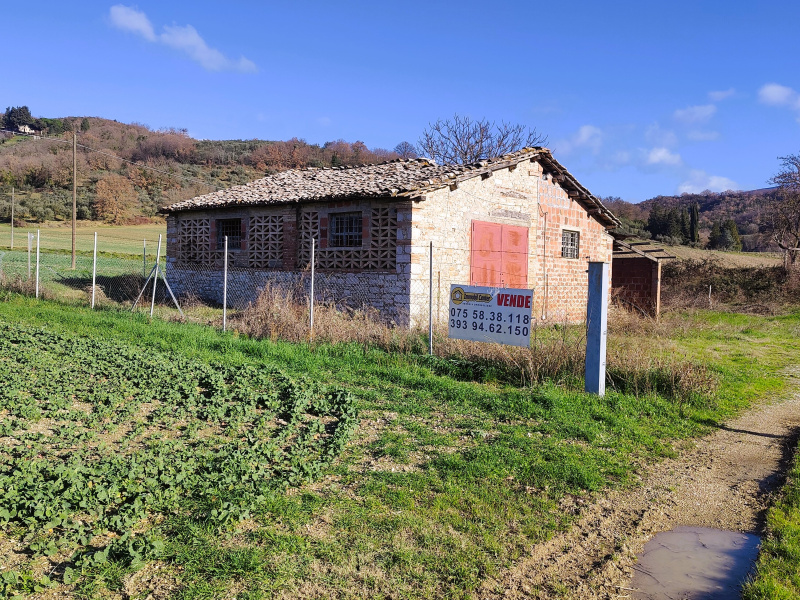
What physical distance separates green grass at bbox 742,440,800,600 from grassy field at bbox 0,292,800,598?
4.21 feet

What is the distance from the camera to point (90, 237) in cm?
4850

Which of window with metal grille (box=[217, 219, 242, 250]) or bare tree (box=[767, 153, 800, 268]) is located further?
bare tree (box=[767, 153, 800, 268])

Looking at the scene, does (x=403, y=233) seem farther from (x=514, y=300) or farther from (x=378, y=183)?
(x=514, y=300)

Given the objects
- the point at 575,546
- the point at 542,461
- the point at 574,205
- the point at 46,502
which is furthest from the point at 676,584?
the point at 574,205

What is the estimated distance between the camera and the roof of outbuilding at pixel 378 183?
16.4m

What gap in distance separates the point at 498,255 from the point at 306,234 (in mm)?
5664

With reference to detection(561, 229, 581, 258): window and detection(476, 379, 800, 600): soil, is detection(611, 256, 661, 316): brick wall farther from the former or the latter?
detection(476, 379, 800, 600): soil

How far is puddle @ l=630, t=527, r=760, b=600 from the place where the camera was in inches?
156

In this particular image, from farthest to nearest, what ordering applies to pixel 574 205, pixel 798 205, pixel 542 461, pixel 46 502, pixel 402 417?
pixel 798 205
pixel 574 205
pixel 402 417
pixel 542 461
pixel 46 502

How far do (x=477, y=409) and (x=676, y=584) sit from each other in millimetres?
3868

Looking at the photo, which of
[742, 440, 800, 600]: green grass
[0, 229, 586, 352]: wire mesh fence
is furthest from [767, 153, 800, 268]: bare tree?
[742, 440, 800, 600]: green grass

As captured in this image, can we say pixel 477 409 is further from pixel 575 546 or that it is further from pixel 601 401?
pixel 575 546

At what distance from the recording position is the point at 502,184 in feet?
59.8

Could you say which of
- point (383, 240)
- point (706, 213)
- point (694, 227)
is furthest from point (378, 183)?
point (706, 213)
